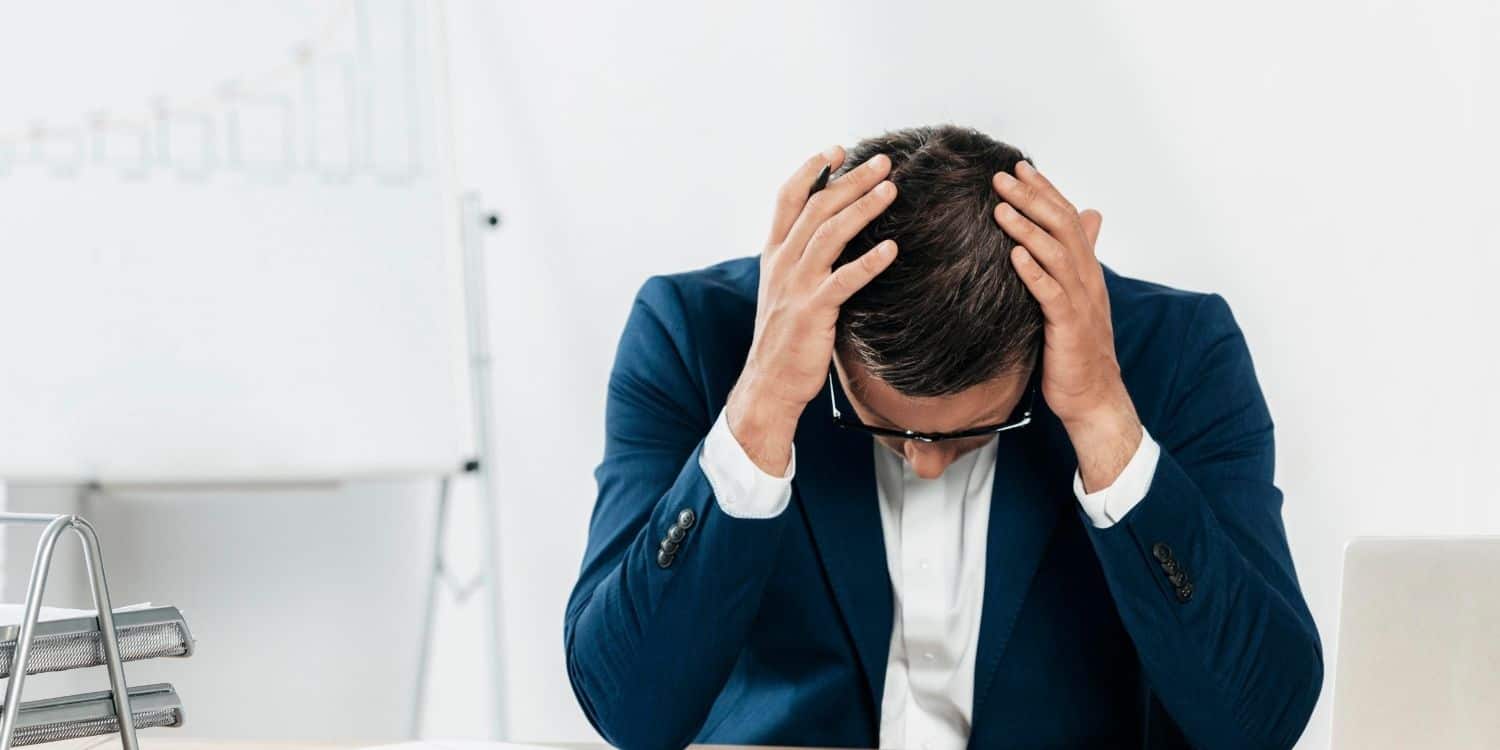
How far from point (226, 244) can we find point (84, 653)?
4.21ft

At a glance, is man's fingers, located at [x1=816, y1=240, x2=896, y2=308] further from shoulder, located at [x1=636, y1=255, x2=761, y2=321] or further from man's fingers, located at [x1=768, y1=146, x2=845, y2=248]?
shoulder, located at [x1=636, y1=255, x2=761, y2=321]

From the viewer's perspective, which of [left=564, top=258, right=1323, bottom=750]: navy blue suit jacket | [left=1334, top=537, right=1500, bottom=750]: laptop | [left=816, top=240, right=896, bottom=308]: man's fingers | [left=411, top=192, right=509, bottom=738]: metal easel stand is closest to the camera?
[left=1334, top=537, right=1500, bottom=750]: laptop

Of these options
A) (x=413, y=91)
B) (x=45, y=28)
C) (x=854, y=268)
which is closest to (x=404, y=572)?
(x=413, y=91)

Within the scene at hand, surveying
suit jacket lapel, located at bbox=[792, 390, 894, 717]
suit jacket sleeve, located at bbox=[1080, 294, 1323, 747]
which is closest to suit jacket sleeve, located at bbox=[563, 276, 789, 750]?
suit jacket lapel, located at bbox=[792, 390, 894, 717]

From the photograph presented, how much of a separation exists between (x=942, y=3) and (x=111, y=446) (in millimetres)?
1465

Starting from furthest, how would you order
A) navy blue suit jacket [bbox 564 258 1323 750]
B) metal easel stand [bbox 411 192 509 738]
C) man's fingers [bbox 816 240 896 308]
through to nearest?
metal easel stand [bbox 411 192 509 738] → navy blue suit jacket [bbox 564 258 1323 750] → man's fingers [bbox 816 240 896 308]

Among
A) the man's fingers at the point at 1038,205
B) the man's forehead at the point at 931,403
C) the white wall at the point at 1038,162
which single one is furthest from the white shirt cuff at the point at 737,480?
the white wall at the point at 1038,162

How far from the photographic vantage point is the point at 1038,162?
2.29 metres

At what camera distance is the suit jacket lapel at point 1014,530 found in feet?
4.42

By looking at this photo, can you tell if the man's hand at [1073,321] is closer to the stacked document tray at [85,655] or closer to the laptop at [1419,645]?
the laptop at [1419,645]

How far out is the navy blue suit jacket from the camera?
1.25 meters

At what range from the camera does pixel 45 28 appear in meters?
2.06

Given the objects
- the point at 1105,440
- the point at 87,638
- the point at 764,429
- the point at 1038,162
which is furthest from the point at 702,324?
the point at 1038,162

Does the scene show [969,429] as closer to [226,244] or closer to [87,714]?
[87,714]
